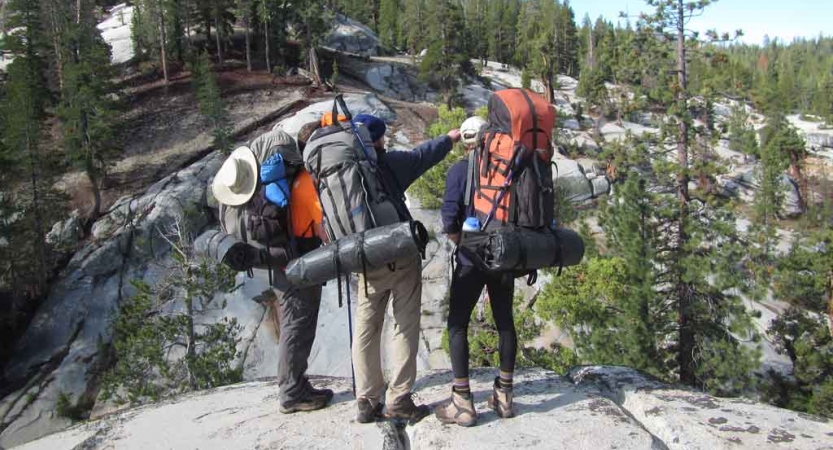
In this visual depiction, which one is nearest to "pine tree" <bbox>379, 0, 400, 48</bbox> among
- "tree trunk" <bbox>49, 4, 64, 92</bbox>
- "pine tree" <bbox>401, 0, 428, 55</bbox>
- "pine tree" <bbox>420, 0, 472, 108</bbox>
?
"pine tree" <bbox>401, 0, 428, 55</bbox>

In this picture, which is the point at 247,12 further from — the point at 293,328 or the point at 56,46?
the point at 293,328

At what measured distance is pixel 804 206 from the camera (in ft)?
132

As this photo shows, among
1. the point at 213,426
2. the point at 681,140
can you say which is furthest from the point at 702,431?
the point at 681,140

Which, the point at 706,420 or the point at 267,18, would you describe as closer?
the point at 706,420

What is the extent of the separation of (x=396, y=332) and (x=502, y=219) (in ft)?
3.40

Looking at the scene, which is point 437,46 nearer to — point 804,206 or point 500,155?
point 804,206

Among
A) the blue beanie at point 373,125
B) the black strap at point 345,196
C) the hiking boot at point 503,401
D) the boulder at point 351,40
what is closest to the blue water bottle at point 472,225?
the black strap at point 345,196

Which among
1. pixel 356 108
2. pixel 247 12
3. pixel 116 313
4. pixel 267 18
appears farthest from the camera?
pixel 247 12

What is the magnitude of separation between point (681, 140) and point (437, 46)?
2505cm

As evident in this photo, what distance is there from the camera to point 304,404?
3922 millimetres

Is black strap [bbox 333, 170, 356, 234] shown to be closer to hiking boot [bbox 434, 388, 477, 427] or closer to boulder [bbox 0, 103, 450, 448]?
hiking boot [bbox 434, 388, 477, 427]

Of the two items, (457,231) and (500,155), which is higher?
A: (500,155)

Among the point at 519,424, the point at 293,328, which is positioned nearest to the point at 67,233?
the point at 293,328

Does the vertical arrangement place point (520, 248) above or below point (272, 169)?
below
